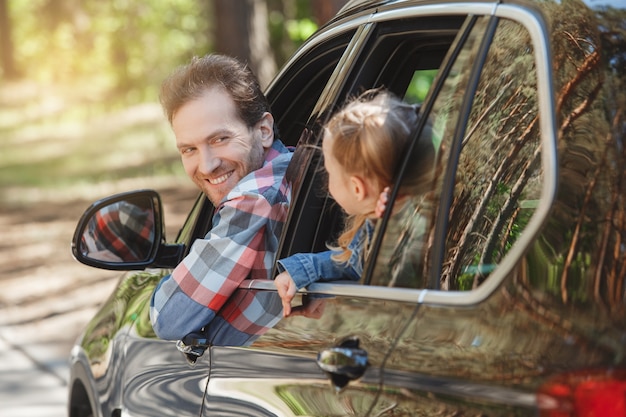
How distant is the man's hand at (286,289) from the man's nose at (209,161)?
2.37ft

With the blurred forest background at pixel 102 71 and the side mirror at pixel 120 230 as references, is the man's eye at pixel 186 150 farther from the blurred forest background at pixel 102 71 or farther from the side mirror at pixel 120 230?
the blurred forest background at pixel 102 71

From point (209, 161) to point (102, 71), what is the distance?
136ft

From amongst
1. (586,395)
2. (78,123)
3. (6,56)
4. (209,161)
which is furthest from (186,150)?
(6,56)

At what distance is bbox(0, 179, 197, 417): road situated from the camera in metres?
8.02

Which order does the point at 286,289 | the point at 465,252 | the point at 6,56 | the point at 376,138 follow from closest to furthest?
the point at 376,138 → the point at 286,289 → the point at 465,252 → the point at 6,56

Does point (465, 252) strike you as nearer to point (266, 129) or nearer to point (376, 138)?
point (376, 138)

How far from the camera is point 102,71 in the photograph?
43.9 meters

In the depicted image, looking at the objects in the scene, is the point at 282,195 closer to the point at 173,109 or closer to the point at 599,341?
the point at 173,109

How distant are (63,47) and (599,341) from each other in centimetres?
4762

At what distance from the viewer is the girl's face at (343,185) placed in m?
2.61

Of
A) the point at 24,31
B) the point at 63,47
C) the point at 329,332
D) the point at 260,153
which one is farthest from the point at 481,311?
the point at 24,31

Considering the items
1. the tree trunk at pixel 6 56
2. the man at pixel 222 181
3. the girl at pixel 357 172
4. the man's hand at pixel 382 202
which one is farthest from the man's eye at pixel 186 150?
the tree trunk at pixel 6 56

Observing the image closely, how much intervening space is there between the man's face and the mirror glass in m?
0.60

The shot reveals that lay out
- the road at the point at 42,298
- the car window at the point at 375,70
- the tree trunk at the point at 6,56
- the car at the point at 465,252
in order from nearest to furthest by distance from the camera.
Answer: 1. the car at the point at 465,252
2. the car window at the point at 375,70
3. the road at the point at 42,298
4. the tree trunk at the point at 6,56
